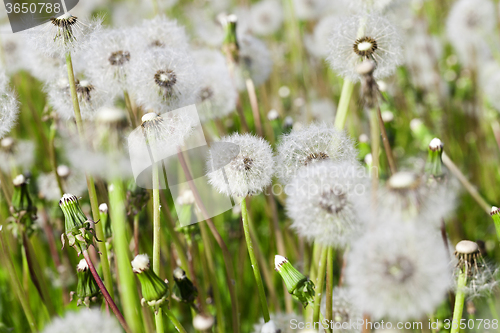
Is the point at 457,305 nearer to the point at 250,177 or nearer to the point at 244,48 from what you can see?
the point at 250,177

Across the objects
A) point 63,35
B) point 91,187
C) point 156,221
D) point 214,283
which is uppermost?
point 63,35

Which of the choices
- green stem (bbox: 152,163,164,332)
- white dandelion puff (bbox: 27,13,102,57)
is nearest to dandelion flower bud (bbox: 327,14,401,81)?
green stem (bbox: 152,163,164,332)

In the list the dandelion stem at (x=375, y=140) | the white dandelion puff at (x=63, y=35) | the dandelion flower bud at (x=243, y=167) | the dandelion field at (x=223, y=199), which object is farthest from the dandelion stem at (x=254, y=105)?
the dandelion stem at (x=375, y=140)

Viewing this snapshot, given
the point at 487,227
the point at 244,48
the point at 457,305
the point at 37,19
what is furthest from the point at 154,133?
the point at 487,227

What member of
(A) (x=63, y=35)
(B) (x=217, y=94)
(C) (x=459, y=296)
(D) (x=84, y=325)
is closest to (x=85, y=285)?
(D) (x=84, y=325)

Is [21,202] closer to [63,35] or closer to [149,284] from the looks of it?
[63,35]

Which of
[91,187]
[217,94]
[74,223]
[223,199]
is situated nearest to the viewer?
[74,223]

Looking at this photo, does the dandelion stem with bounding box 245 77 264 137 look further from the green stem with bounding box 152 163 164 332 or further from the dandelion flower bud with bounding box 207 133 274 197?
the green stem with bounding box 152 163 164 332
